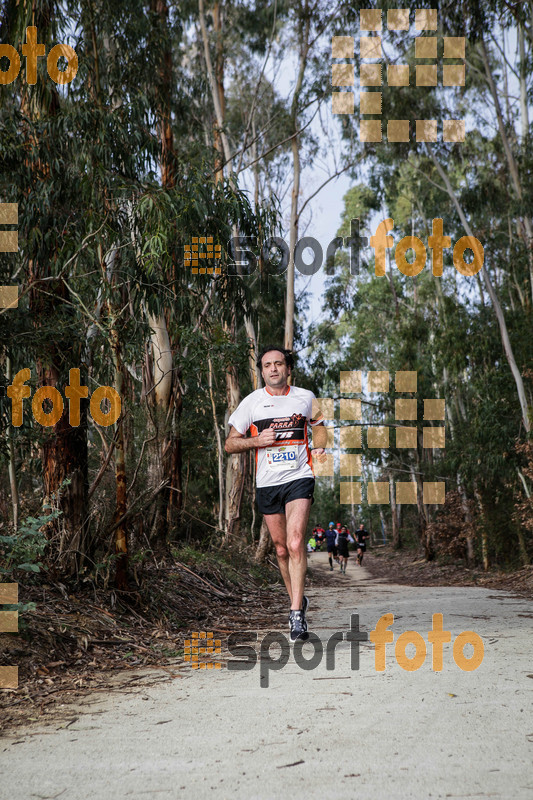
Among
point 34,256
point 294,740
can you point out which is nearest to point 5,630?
point 294,740

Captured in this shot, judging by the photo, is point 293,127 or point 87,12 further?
point 293,127

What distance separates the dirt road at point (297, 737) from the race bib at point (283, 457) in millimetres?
1210

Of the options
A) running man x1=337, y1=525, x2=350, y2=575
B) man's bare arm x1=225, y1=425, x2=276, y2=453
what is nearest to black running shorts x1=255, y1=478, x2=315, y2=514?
man's bare arm x1=225, y1=425, x2=276, y2=453

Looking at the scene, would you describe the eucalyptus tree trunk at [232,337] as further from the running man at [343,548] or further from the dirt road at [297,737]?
the dirt road at [297,737]

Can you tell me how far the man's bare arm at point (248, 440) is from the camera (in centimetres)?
461

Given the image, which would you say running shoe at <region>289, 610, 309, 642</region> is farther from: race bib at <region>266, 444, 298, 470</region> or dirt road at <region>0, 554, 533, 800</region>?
race bib at <region>266, 444, 298, 470</region>

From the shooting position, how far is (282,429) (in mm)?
4746

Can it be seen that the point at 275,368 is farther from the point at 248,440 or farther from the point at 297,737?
the point at 297,737

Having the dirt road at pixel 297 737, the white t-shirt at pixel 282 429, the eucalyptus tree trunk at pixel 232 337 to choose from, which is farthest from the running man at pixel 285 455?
the eucalyptus tree trunk at pixel 232 337

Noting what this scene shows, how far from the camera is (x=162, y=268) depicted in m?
7.46

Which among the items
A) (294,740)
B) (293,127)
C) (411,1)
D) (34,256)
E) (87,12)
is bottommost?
(294,740)

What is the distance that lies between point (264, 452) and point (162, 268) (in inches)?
128

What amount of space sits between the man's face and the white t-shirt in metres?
0.09

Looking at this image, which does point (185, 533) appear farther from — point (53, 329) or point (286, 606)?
point (53, 329)
